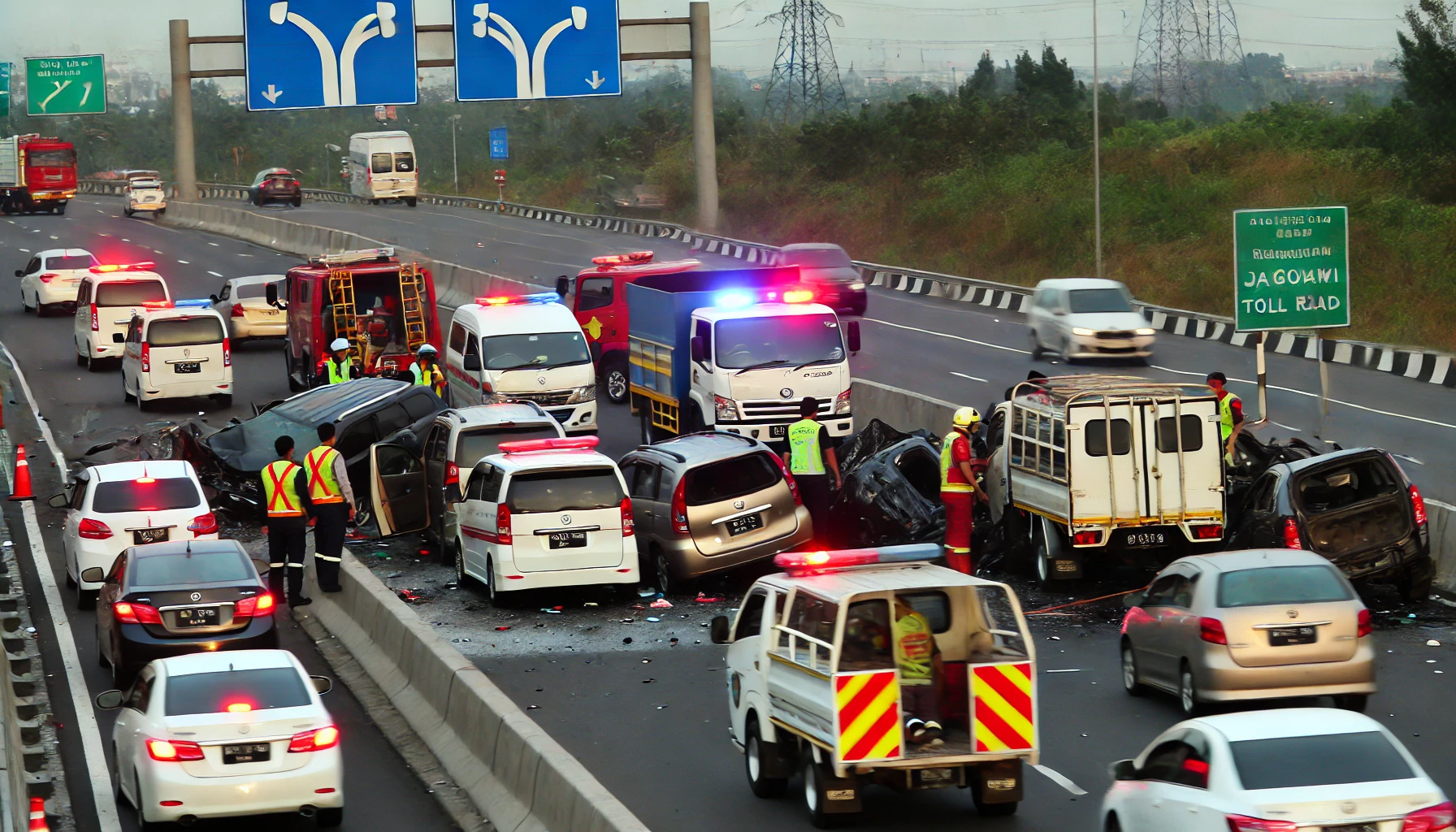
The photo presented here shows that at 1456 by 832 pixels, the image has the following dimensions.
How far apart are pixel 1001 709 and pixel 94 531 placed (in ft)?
38.6

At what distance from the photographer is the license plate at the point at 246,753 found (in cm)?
1121

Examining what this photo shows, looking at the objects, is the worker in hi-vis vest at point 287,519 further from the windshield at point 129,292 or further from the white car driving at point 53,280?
the white car driving at point 53,280

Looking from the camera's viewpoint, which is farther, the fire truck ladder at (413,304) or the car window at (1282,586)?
the fire truck ladder at (413,304)

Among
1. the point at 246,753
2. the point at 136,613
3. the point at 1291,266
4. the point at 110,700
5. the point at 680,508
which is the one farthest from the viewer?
the point at 1291,266

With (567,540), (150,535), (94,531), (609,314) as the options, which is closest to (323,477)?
(150,535)

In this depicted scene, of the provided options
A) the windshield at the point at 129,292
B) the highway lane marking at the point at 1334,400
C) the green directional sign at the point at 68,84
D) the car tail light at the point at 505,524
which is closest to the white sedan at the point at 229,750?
the car tail light at the point at 505,524

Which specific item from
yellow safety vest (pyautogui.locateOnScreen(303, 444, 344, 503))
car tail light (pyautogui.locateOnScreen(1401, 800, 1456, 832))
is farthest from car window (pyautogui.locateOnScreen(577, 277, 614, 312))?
car tail light (pyautogui.locateOnScreen(1401, 800, 1456, 832))

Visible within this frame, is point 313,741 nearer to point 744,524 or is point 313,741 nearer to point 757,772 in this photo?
point 757,772

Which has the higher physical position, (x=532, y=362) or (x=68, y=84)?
(x=68, y=84)

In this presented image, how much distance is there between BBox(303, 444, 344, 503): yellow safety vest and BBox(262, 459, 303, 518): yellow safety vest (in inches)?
7.1

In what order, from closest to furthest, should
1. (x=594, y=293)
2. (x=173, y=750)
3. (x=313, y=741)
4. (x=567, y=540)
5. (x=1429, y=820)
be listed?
(x=1429, y=820) < (x=173, y=750) < (x=313, y=741) < (x=567, y=540) < (x=594, y=293)

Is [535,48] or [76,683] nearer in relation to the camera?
[76,683]

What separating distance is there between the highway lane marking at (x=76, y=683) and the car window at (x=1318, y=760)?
24.4 feet

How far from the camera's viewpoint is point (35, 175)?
2931 inches
